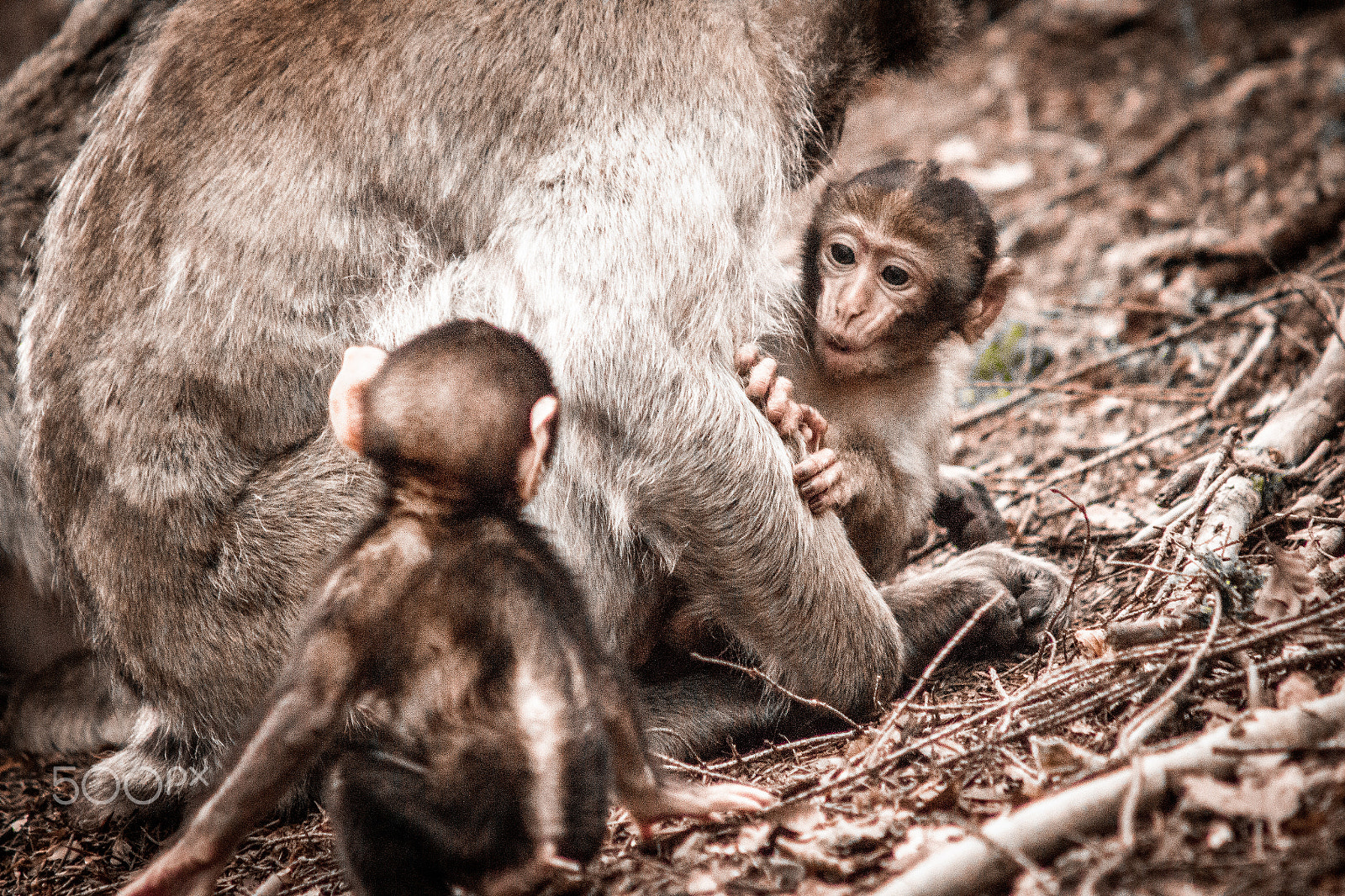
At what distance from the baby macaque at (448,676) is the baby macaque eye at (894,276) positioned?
5.67 feet

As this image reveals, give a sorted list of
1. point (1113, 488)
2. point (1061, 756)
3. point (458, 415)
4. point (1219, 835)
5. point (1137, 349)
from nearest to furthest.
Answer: point (1219, 835)
point (458, 415)
point (1061, 756)
point (1113, 488)
point (1137, 349)

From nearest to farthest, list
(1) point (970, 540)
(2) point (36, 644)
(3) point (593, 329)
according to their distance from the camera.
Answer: (3) point (593, 329) → (1) point (970, 540) → (2) point (36, 644)

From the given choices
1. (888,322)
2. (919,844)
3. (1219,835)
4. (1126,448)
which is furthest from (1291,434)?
(919,844)

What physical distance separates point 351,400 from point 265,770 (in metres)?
0.80

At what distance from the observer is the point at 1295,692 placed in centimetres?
249

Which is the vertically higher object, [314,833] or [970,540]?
A: [970,540]

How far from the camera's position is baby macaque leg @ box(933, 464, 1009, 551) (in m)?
4.30

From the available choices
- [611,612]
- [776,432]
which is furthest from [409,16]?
[611,612]

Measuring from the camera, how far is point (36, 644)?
5582 mm

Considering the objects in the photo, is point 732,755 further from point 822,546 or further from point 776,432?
point 776,432

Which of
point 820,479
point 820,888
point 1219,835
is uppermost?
point 820,479

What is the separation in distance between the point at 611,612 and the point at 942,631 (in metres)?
1.15

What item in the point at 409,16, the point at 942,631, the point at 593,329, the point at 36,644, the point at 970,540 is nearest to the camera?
the point at 593,329

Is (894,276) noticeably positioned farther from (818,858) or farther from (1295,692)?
(818,858)
